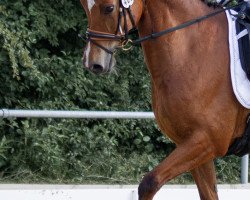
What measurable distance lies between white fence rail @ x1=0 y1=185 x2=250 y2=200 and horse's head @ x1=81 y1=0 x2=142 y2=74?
258 centimetres

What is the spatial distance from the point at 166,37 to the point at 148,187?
1006 millimetres

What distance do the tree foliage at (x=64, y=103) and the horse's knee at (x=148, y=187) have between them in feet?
10.7

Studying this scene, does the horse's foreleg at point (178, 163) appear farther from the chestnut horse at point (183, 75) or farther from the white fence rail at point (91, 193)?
the white fence rail at point (91, 193)

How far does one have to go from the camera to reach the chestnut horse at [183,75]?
4.73m

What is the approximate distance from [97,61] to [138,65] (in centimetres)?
465

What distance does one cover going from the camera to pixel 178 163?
15.7 feet

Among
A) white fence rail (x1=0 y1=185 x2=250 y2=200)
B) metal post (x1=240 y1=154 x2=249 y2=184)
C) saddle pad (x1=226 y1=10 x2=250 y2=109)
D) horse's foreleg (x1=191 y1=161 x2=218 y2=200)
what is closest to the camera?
saddle pad (x1=226 y1=10 x2=250 y2=109)

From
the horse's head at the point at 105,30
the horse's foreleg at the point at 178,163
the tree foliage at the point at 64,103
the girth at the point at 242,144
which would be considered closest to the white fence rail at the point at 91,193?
the tree foliage at the point at 64,103

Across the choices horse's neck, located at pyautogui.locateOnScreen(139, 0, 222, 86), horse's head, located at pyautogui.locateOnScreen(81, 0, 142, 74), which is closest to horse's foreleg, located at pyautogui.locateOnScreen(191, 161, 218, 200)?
horse's neck, located at pyautogui.locateOnScreen(139, 0, 222, 86)

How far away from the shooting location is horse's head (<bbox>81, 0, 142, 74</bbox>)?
4.67 meters

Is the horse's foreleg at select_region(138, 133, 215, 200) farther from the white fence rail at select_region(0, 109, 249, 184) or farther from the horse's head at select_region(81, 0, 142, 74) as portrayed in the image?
the white fence rail at select_region(0, 109, 249, 184)

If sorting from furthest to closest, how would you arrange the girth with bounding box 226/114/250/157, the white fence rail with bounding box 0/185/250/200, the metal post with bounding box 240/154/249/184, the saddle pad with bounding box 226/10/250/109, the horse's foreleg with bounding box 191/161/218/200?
the metal post with bounding box 240/154/249/184 → the white fence rail with bounding box 0/185/250/200 → the horse's foreleg with bounding box 191/161/218/200 → the girth with bounding box 226/114/250/157 → the saddle pad with bounding box 226/10/250/109

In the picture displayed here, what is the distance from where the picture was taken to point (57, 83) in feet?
29.0

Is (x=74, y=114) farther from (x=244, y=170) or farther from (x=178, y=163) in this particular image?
(x=178, y=163)
